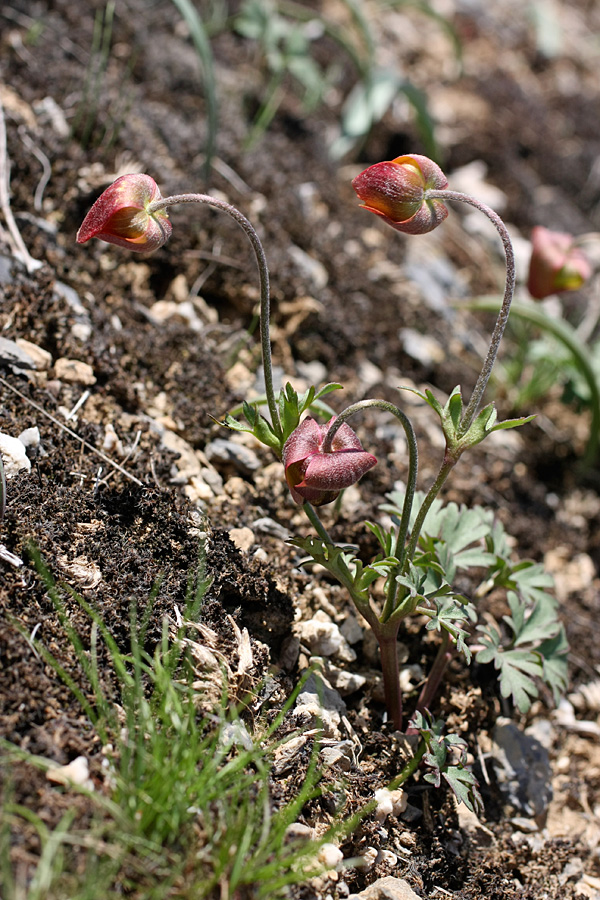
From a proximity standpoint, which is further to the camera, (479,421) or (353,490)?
(353,490)

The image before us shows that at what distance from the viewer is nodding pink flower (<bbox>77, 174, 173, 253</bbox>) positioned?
1.59 meters

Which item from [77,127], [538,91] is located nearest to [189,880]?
[77,127]

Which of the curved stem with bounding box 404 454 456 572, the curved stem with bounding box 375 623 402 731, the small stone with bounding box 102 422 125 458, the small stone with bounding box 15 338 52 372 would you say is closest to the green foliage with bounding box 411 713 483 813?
the curved stem with bounding box 375 623 402 731

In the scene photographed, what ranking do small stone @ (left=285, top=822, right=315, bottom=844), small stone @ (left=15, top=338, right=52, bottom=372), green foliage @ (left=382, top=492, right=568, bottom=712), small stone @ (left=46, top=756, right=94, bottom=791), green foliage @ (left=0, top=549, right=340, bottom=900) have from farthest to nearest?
small stone @ (left=15, top=338, right=52, bottom=372)
green foliage @ (left=382, top=492, right=568, bottom=712)
small stone @ (left=285, top=822, right=315, bottom=844)
small stone @ (left=46, top=756, right=94, bottom=791)
green foliage @ (left=0, top=549, right=340, bottom=900)

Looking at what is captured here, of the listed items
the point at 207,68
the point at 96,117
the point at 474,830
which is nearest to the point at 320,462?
the point at 474,830

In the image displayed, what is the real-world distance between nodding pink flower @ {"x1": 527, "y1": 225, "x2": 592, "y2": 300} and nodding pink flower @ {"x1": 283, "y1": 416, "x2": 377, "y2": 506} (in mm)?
1574

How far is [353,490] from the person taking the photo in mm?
2602

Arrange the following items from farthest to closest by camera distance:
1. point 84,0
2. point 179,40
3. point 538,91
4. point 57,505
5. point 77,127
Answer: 1. point 538,91
2. point 179,40
3. point 84,0
4. point 77,127
5. point 57,505

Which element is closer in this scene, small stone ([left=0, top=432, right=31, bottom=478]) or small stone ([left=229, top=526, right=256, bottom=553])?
small stone ([left=0, top=432, right=31, bottom=478])

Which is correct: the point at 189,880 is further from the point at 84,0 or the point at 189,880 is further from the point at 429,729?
the point at 84,0

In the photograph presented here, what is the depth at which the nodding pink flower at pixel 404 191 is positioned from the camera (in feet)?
5.31

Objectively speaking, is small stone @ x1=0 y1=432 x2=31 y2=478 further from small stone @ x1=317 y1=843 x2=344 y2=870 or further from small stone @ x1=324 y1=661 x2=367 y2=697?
small stone @ x1=317 y1=843 x2=344 y2=870

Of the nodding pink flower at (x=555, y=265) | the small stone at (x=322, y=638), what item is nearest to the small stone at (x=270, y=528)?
the small stone at (x=322, y=638)

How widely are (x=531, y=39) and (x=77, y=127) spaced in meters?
4.56
